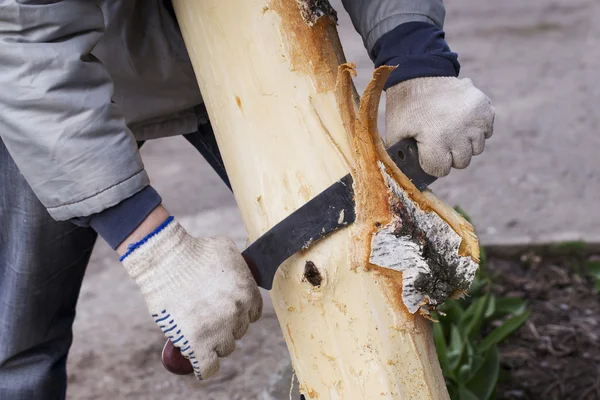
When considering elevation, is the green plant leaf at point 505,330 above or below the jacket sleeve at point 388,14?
below

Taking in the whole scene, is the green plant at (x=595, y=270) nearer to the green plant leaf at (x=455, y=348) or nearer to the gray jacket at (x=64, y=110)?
the green plant leaf at (x=455, y=348)

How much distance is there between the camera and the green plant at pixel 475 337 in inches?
80.2

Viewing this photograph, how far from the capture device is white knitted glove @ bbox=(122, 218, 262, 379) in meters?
1.19

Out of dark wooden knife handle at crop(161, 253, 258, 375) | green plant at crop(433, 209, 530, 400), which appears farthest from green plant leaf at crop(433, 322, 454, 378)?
dark wooden knife handle at crop(161, 253, 258, 375)

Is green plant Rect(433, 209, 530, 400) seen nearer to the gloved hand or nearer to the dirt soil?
the dirt soil

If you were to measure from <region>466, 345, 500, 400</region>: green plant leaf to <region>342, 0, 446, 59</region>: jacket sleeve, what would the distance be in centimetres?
103

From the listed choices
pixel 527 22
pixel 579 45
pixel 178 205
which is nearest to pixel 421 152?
pixel 178 205

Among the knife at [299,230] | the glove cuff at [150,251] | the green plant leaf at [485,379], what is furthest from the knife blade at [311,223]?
the green plant leaf at [485,379]

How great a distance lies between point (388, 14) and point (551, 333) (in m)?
1.57

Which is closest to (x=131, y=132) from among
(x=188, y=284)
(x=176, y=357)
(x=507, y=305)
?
(x=188, y=284)

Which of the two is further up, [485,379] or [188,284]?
[188,284]

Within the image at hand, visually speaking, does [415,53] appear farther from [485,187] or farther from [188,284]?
[485,187]

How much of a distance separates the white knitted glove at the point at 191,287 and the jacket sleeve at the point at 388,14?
0.49 m

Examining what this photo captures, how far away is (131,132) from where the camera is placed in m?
1.28
